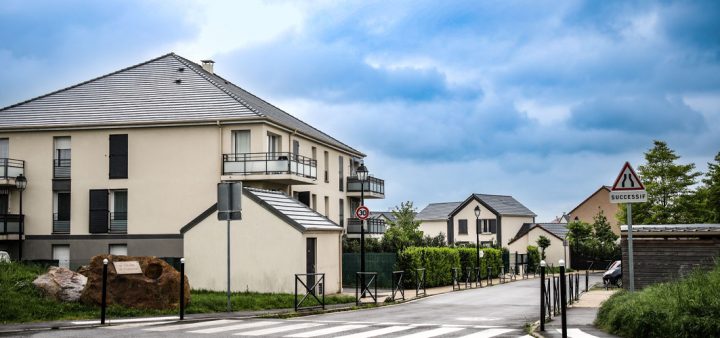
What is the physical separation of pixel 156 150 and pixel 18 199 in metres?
8.34

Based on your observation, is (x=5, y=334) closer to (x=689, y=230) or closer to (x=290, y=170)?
(x=689, y=230)

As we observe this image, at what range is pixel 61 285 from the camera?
A: 19.5m

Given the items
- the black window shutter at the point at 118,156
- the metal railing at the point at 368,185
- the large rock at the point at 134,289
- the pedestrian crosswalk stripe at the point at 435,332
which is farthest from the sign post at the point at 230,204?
the metal railing at the point at 368,185

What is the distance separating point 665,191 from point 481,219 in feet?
89.4

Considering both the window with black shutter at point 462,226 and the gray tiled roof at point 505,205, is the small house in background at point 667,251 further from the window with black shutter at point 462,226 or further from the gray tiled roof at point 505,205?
the window with black shutter at point 462,226

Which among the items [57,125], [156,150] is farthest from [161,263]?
[57,125]

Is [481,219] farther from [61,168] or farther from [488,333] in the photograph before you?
[488,333]

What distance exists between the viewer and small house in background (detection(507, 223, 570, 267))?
7588 centimetres

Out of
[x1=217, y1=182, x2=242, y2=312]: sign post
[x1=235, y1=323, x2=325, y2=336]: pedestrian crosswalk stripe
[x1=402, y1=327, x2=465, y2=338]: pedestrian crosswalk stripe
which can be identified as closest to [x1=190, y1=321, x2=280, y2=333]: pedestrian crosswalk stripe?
[x1=235, y1=323, x2=325, y2=336]: pedestrian crosswalk stripe

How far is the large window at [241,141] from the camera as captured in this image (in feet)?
136

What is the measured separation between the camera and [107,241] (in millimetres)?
41969

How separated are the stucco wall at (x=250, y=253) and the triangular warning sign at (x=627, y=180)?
1563 centimetres

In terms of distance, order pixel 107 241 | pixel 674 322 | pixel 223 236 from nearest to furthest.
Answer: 1. pixel 674 322
2. pixel 223 236
3. pixel 107 241

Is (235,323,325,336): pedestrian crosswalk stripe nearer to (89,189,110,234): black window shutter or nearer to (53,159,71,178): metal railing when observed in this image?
(89,189,110,234): black window shutter
